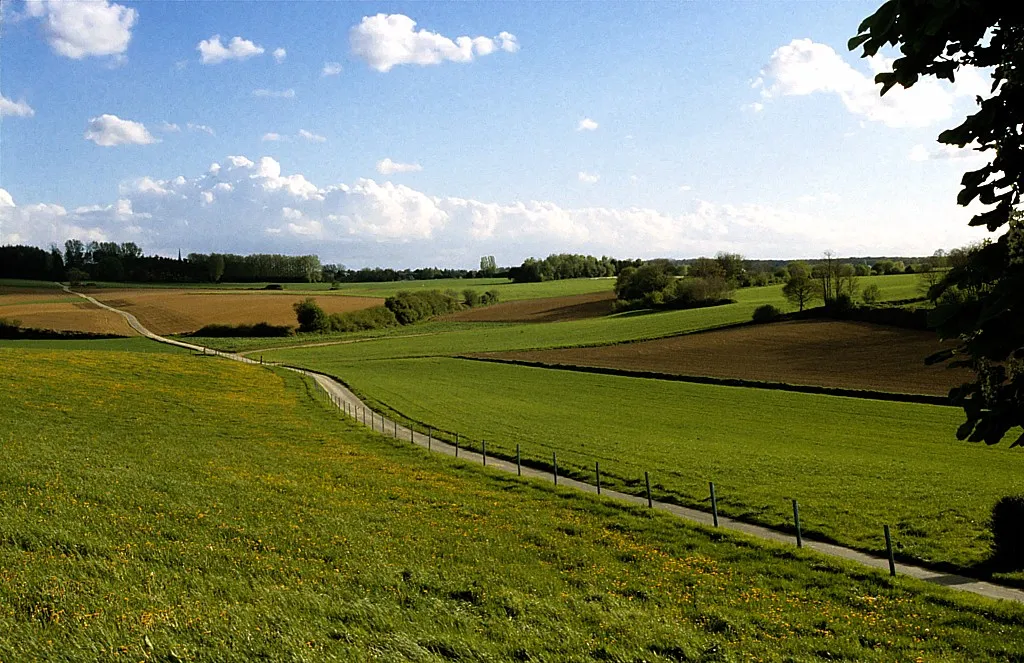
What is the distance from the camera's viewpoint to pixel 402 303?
128 meters

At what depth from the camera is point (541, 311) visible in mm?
133375

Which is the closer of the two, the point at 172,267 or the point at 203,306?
the point at 203,306

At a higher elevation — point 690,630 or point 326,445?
point 690,630

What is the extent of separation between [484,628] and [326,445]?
2216 centimetres

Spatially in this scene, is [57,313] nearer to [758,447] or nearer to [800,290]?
[800,290]

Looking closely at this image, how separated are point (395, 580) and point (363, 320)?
10811 cm

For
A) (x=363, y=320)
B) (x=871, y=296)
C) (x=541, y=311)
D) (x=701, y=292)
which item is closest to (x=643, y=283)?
(x=701, y=292)

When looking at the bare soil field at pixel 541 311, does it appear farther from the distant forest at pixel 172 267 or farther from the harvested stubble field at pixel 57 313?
the harvested stubble field at pixel 57 313

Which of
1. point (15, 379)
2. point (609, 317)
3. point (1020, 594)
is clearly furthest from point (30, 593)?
point (609, 317)

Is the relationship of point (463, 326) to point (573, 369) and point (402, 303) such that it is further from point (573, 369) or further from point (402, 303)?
point (573, 369)

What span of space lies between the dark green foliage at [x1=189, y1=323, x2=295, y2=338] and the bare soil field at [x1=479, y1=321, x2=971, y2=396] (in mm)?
42107

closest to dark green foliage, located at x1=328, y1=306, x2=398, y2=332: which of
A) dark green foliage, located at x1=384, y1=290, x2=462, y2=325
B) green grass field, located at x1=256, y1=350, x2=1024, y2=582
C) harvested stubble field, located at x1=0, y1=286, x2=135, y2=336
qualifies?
dark green foliage, located at x1=384, y1=290, x2=462, y2=325

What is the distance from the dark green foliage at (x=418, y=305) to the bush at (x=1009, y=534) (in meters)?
113

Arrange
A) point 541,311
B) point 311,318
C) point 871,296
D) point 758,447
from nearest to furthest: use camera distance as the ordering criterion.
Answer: point 758,447 → point 871,296 → point 311,318 → point 541,311
